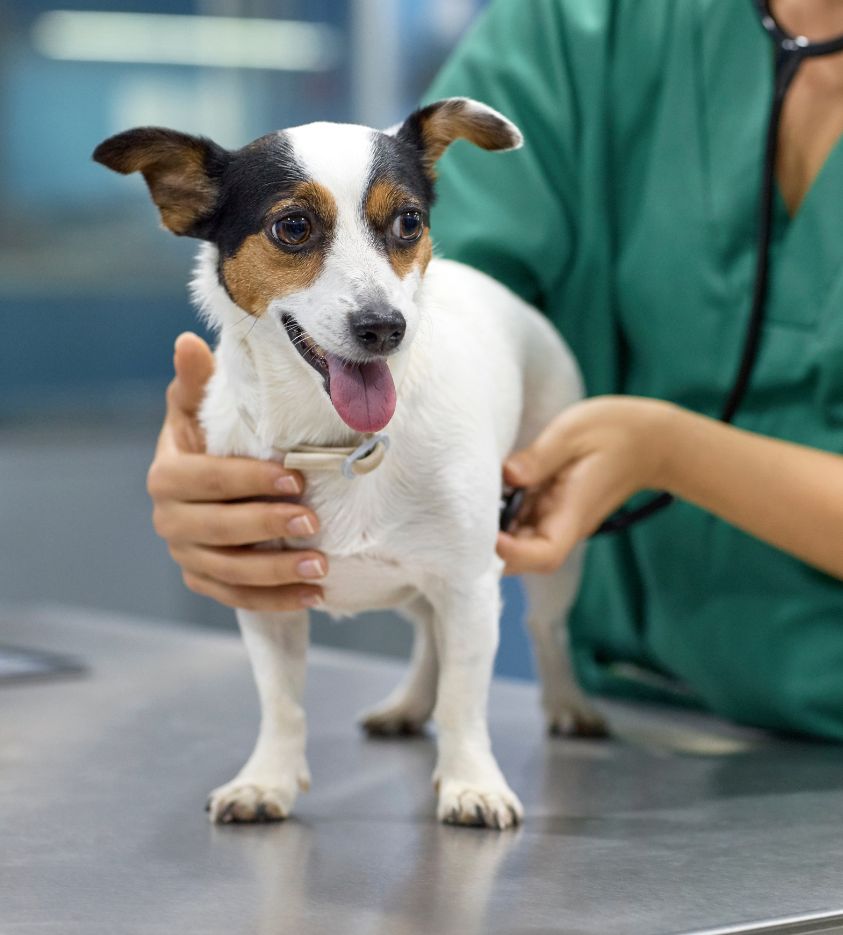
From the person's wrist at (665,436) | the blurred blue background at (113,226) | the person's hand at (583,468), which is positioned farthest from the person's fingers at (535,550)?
the blurred blue background at (113,226)

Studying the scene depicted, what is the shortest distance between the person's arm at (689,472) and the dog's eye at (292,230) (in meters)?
0.32

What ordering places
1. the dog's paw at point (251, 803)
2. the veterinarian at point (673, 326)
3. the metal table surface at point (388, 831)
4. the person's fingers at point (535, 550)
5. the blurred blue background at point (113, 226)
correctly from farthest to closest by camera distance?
the blurred blue background at point (113, 226) → the veterinarian at point (673, 326) → the person's fingers at point (535, 550) → the dog's paw at point (251, 803) → the metal table surface at point (388, 831)

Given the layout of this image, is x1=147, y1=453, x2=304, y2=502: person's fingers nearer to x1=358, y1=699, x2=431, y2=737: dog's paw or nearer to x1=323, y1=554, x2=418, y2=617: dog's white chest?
x1=323, y1=554, x2=418, y2=617: dog's white chest

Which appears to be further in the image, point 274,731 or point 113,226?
point 113,226

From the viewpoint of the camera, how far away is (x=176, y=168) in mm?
1073

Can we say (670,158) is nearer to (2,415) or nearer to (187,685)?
(187,685)

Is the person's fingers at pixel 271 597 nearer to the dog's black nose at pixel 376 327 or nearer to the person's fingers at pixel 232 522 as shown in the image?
the person's fingers at pixel 232 522

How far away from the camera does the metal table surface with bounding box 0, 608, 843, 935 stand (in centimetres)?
85

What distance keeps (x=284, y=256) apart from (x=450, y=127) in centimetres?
20

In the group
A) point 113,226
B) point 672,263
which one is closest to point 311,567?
point 672,263

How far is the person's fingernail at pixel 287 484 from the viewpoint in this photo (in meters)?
1.07

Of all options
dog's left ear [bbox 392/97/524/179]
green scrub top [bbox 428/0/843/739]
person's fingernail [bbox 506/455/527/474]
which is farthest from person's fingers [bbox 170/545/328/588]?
green scrub top [bbox 428/0/843/739]

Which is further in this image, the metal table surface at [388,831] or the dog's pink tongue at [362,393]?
the dog's pink tongue at [362,393]

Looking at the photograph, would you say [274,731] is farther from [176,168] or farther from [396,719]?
[176,168]
